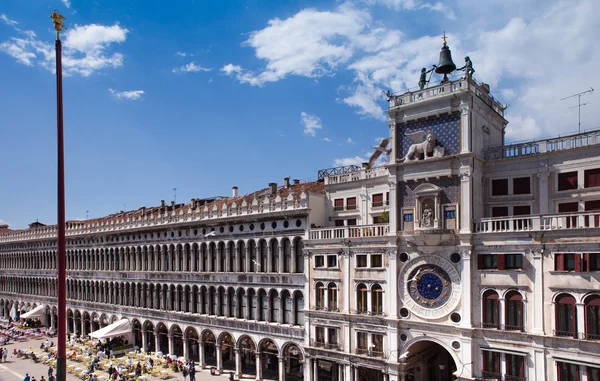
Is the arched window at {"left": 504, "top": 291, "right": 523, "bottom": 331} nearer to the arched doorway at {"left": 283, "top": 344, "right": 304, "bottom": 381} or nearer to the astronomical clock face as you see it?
the astronomical clock face

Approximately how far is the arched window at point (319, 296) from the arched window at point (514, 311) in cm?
1329

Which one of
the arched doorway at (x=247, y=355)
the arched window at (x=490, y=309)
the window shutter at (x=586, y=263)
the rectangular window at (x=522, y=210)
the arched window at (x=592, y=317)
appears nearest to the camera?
the arched window at (x=592, y=317)

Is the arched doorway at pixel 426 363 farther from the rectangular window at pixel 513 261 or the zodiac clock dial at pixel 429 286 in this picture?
the rectangular window at pixel 513 261

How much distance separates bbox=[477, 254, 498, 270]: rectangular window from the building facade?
0.06 m

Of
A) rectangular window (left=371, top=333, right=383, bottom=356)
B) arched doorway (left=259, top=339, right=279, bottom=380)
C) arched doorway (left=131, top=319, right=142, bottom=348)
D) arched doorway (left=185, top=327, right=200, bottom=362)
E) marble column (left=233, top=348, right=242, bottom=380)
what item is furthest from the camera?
arched doorway (left=131, top=319, right=142, bottom=348)

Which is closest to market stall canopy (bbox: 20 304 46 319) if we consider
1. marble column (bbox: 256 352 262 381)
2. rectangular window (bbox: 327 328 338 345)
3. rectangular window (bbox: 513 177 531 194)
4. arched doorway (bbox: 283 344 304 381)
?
marble column (bbox: 256 352 262 381)

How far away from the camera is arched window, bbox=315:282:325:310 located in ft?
114

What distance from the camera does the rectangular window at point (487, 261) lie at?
26797 millimetres

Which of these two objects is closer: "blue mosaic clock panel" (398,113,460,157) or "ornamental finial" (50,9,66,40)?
"ornamental finial" (50,9,66,40)

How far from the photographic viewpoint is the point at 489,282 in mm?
26766

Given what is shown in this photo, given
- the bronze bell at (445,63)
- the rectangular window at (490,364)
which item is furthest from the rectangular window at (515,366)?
the bronze bell at (445,63)

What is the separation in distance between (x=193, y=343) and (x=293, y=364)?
12.9m

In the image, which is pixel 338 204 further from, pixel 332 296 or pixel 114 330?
pixel 114 330

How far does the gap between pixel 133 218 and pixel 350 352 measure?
32145 mm
